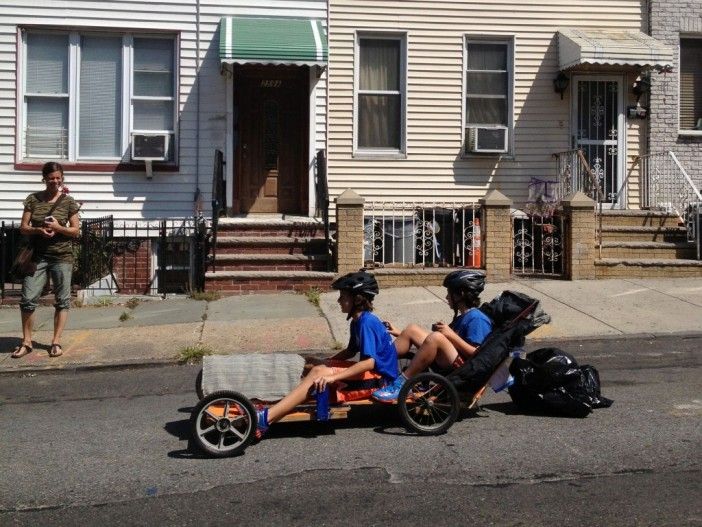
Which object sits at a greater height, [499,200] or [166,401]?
[499,200]

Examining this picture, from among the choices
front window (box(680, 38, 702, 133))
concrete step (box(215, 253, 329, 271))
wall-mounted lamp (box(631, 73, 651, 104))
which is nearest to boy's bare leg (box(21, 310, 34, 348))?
concrete step (box(215, 253, 329, 271))

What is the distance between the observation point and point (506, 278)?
12594 mm

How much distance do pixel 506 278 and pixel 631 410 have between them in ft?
19.9

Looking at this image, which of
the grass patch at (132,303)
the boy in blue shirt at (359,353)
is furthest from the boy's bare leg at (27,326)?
the boy in blue shirt at (359,353)

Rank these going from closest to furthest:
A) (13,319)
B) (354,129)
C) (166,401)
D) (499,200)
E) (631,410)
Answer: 1. (631,410)
2. (166,401)
3. (13,319)
4. (499,200)
5. (354,129)

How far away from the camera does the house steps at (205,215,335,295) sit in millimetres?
12266

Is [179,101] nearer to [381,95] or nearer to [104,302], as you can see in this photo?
[381,95]

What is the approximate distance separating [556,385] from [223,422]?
256cm

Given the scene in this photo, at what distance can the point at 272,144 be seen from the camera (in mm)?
14508

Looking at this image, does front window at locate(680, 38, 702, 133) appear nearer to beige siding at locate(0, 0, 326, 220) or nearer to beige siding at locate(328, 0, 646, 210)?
beige siding at locate(328, 0, 646, 210)

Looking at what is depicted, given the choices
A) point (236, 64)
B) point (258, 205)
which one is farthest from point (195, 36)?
point (258, 205)

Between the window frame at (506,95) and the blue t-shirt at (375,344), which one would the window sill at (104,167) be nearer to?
the window frame at (506,95)

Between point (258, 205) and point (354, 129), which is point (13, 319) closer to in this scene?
point (258, 205)

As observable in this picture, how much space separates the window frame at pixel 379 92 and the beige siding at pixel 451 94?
0.07m
